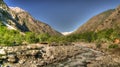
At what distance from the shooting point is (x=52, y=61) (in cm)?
8350

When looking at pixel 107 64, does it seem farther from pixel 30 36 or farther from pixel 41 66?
pixel 30 36

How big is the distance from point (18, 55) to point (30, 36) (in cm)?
10243

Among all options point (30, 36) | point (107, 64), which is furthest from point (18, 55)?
point (30, 36)

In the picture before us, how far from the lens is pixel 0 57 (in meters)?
75.4

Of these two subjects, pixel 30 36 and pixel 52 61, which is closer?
pixel 52 61

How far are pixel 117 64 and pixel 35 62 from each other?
2322 centimetres

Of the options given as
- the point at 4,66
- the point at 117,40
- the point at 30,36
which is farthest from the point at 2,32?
the point at 4,66

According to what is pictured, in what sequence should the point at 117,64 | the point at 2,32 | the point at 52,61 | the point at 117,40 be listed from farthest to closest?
the point at 117,40, the point at 2,32, the point at 52,61, the point at 117,64

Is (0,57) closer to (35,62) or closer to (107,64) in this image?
Answer: (35,62)

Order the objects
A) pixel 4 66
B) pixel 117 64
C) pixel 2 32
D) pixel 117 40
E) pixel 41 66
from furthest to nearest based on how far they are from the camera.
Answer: pixel 117 40 < pixel 2 32 < pixel 117 64 < pixel 41 66 < pixel 4 66

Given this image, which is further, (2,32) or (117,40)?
(117,40)

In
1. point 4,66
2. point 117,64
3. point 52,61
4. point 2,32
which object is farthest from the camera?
point 2,32

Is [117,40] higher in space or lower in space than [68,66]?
higher

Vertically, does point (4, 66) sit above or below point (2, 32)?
below
